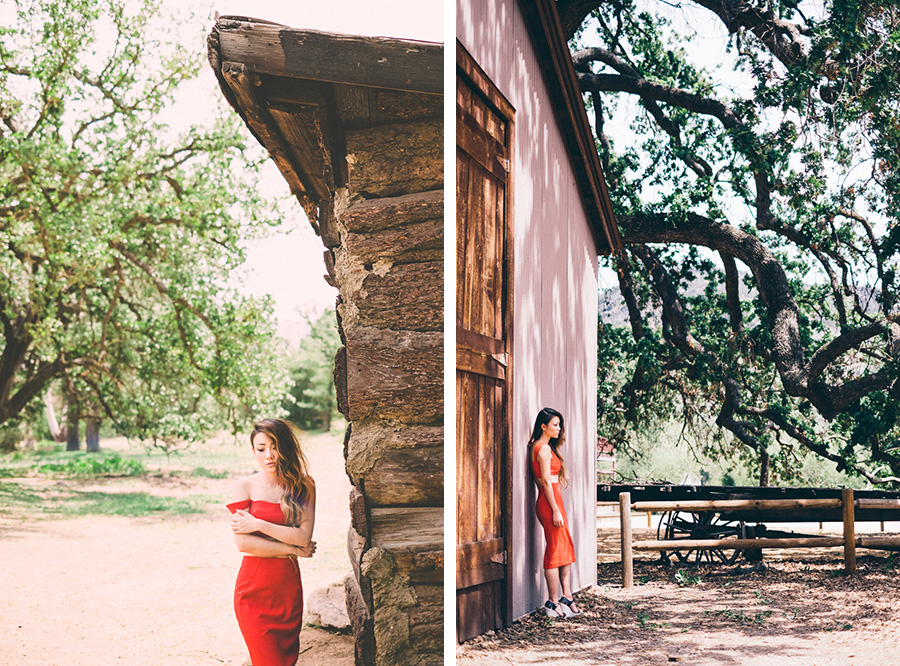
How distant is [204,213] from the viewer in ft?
11.0

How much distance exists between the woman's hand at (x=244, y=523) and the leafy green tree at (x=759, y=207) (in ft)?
24.6

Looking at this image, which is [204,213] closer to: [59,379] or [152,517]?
[59,379]

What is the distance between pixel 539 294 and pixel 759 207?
20.8 ft

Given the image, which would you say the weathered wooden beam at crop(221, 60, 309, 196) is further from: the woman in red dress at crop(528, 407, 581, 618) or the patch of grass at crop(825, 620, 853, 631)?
the patch of grass at crop(825, 620, 853, 631)

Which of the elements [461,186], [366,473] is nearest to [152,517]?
[366,473]

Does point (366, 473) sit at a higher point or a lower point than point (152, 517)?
higher

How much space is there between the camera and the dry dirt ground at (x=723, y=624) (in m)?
4.70

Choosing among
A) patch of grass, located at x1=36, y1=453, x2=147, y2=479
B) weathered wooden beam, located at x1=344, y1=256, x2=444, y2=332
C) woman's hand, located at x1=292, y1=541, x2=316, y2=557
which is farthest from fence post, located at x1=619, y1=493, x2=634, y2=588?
patch of grass, located at x1=36, y1=453, x2=147, y2=479

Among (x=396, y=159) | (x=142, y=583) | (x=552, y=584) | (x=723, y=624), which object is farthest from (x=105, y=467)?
(x=723, y=624)

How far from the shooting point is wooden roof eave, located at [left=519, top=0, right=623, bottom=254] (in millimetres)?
5602

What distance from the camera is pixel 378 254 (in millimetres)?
3203

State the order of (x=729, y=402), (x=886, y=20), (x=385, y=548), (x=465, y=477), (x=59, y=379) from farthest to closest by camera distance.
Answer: (x=729, y=402) < (x=886, y=20) < (x=465, y=477) < (x=59, y=379) < (x=385, y=548)

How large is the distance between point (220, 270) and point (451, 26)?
159 centimetres

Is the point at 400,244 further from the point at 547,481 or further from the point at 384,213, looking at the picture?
the point at 547,481
